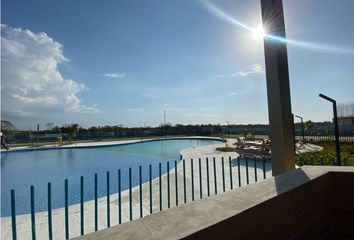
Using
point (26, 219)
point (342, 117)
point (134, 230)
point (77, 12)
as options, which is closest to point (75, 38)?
point (77, 12)

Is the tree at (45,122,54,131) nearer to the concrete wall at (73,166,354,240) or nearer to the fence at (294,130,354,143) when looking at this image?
the fence at (294,130,354,143)

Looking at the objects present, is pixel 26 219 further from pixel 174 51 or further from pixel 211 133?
pixel 211 133

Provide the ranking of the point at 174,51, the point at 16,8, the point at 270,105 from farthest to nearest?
the point at 174,51 < the point at 16,8 < the point at 270,105

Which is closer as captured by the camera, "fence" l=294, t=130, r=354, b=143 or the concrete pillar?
the concrete pillar

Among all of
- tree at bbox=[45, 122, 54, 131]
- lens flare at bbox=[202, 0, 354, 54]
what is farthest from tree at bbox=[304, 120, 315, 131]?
tree at bbox=[45, 122, 54, 131]

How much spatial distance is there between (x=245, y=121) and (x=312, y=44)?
36675 millimetres

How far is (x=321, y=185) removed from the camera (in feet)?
6.34

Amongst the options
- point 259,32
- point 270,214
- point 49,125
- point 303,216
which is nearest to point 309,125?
point 259,32

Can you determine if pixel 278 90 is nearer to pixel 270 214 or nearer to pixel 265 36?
pixel 265 36

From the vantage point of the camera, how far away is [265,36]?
2621 millimetres

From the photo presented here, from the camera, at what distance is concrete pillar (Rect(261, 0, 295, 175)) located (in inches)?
99.6

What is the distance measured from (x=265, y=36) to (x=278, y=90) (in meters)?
0.68

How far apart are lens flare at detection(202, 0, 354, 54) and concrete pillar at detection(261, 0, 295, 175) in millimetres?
38

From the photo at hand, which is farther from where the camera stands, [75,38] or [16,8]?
[75,38]
